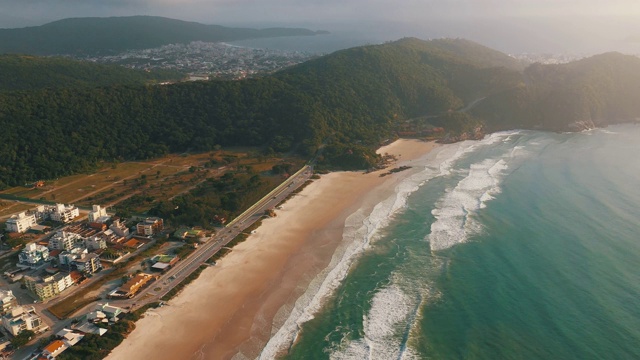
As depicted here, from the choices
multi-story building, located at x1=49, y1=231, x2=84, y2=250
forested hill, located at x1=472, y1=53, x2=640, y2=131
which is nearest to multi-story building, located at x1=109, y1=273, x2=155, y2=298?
multi-story building, located at x1=49, y1=231, x2=84, y2=250

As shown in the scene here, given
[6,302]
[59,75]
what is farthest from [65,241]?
[59,75]

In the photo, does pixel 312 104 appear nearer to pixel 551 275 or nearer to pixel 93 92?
pixel 93 92

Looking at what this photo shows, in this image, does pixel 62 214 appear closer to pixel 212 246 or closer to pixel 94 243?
pixel 94 243

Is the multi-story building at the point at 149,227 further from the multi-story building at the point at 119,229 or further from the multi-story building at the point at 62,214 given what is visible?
the multi-story building at the point at 62,214

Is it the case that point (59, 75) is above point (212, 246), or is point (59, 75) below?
→ above

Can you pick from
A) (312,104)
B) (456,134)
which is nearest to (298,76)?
(312,104)

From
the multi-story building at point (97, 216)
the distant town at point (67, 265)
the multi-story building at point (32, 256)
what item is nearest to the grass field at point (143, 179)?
the multi-story building at point (97, 216)
